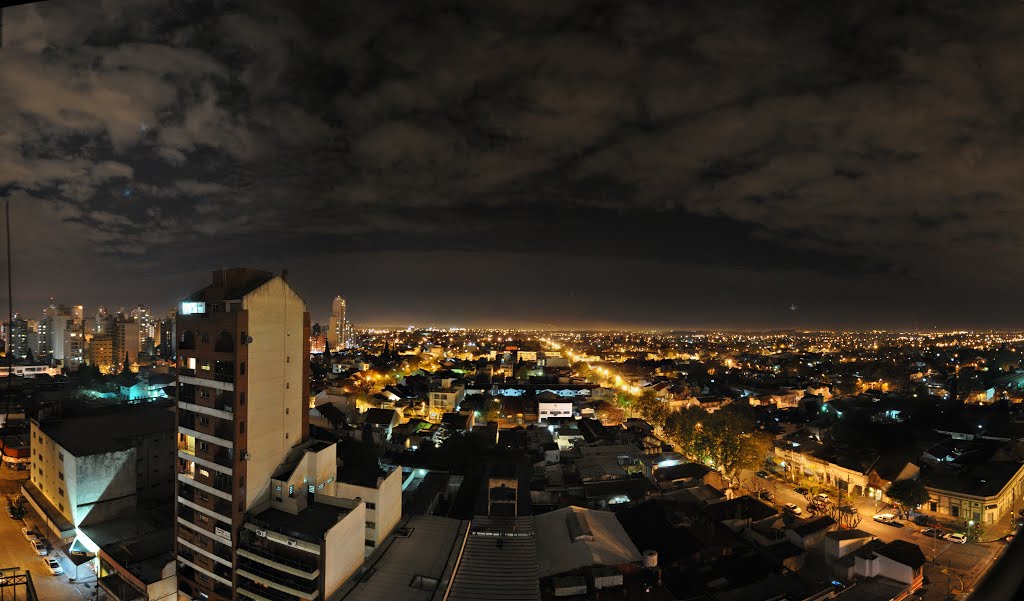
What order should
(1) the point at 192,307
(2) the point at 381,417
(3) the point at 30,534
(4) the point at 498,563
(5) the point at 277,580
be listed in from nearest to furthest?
(5) the point at 277,580, (4) the point at 498,563, (1) the point at 192,307, (3) the point at 30,534, (2) the point at 381,417

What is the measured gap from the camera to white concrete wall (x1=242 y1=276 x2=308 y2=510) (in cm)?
575

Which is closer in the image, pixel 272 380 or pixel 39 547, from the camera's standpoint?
pixel 272 380

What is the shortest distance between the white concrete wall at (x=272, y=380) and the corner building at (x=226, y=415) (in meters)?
0.01

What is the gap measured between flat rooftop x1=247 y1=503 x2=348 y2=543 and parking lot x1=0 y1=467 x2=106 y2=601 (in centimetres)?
303

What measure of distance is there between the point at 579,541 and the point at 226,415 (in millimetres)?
4337

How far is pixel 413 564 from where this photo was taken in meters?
5.75

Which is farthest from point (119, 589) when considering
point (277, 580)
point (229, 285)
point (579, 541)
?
point (579, 541)

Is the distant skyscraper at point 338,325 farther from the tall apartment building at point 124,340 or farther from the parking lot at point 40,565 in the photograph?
the parking lot at point 40,565

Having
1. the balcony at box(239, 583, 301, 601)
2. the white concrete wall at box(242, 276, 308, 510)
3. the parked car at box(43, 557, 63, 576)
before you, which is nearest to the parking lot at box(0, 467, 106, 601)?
the parked car at box(43, 557, 63, 576)

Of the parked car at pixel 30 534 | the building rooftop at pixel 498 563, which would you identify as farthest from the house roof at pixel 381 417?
the building rooftop at pixel 498 563

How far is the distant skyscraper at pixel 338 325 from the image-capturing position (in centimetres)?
5112

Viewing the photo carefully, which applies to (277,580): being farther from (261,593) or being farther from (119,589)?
(119,589)

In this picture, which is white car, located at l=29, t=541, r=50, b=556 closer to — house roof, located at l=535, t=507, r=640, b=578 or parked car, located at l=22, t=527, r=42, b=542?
parked car, located at l=22, t=527, r=42, b=542

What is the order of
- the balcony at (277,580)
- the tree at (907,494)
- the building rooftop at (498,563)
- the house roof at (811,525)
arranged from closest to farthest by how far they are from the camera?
the balcony at (277,580) → the building rooftop at (498,563) → the house roof at (811,525) → the tree at (907,494)
